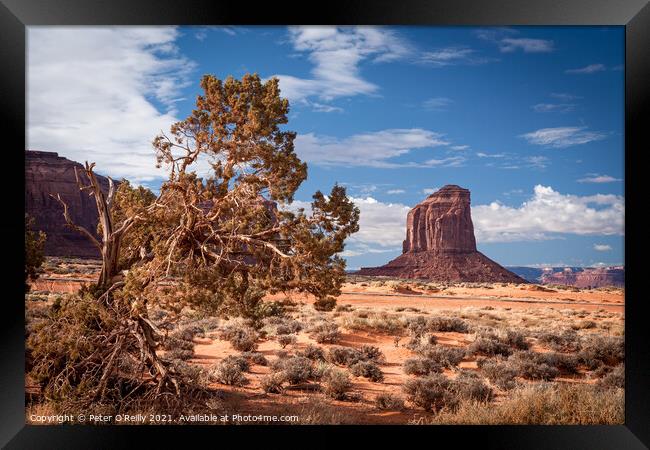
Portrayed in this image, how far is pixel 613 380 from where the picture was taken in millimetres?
10562

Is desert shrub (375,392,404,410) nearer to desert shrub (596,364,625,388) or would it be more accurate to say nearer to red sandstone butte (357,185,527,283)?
desert shrub (596,364,625,388)

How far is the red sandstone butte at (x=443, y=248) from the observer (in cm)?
5325

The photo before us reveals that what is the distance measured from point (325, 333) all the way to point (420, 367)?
3017mm

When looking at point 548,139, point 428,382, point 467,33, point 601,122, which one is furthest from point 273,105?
point 548,139

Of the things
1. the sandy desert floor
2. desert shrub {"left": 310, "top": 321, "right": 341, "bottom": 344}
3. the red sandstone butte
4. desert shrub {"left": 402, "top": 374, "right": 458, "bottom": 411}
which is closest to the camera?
the sandy desert floor

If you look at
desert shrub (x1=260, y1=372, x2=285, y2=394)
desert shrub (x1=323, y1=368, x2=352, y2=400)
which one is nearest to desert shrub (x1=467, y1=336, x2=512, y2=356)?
desert shrub (x1=323, y1=368, x2=352, y2=400)

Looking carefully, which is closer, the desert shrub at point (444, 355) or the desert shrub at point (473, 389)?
the desert shrub at point (473, 389)

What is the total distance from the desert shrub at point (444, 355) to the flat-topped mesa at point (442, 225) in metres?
50.4

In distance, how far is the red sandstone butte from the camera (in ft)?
175

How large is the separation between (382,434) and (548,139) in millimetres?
19693

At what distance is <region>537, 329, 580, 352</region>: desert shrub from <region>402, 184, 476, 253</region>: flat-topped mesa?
47196 millimetres

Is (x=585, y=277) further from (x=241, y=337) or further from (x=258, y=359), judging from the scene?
(x=258, y=359)

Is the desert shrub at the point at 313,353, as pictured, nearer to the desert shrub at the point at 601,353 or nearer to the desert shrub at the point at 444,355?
the desert shrub at the point at 444,355

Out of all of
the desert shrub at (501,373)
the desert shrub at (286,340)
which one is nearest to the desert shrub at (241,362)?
the desert shrub at (286,340)
